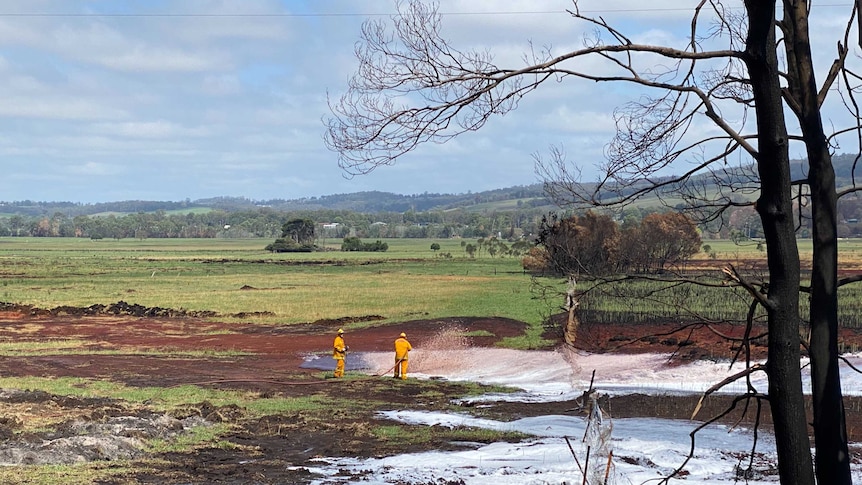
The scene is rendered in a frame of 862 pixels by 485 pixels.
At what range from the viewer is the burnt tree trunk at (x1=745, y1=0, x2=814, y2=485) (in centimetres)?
473

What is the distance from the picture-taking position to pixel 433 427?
16141mm

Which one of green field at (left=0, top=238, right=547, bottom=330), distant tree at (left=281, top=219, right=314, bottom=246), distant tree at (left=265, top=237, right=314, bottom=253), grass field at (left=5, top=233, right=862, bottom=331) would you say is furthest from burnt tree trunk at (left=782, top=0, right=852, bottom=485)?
distant tree at (left=281, top=219, right=314, bottom=246)

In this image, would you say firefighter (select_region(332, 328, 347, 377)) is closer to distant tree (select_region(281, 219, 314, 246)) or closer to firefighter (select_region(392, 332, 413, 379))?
firefighter (select_region(392, 332, 413, 379))

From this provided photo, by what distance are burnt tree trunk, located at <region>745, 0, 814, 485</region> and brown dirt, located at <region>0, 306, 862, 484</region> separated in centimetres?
56

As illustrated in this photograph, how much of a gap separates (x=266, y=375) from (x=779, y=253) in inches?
773

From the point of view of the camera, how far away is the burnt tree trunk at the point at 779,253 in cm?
473

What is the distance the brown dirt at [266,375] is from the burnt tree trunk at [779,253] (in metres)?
0.56

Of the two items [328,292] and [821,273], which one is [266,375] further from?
[328,292]

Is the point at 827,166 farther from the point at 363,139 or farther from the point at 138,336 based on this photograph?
the point at 138,336

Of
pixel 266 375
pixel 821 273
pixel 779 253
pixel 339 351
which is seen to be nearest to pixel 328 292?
pixel 266 375

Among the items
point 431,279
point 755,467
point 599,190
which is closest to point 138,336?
point 755,467

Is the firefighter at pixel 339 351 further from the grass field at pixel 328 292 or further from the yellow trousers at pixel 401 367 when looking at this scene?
the grass field at pixel 328 292

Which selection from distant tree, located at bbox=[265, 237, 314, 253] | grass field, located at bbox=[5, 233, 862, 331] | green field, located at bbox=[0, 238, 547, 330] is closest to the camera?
grass field, located at bbox=[5, 233, 862, 331]

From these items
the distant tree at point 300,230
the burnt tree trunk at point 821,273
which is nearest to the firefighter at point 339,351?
the burnt tree trunk at point 821,273
